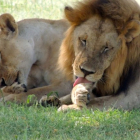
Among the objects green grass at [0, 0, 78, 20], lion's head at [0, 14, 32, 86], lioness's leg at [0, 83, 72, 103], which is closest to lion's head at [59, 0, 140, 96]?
lioness's leg at [0, 83, 72, 103]

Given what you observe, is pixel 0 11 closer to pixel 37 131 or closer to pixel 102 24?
pixel 102 24

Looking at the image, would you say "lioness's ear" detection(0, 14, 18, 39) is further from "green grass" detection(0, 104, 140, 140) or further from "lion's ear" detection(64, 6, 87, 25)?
"green grass" detection(0, 104, 140, 140)

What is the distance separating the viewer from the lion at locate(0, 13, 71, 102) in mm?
5566

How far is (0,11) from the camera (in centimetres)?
894

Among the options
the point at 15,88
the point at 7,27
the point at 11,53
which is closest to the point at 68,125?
the point at 15,88

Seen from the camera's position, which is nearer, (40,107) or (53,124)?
(53,124)

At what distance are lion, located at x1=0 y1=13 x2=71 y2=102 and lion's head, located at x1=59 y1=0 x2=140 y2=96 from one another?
0.74 m

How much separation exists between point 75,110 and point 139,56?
2.71 feet

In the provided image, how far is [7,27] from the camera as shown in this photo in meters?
5.70

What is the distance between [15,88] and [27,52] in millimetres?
441

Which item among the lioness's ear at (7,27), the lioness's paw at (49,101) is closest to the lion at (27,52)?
the lioness's ear at (7,27)

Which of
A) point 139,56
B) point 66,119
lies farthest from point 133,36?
point 66,119

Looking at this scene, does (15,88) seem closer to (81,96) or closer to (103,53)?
(81,96)

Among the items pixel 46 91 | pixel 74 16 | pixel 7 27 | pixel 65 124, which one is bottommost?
pixel 46 91
